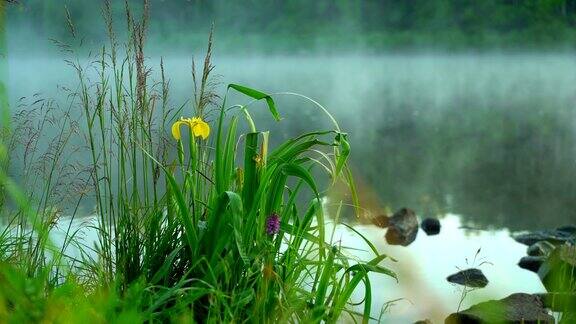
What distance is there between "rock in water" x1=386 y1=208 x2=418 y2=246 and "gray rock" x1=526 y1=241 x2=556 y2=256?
61 centimetres

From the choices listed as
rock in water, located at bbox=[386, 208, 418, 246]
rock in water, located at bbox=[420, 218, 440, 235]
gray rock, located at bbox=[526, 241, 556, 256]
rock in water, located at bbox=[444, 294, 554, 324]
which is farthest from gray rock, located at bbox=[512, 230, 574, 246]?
rock in water, located at bbox=[444, 294, 554, 324]

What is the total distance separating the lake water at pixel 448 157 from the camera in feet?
14.1

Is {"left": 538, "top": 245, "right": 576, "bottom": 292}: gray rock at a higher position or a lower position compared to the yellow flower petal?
lower

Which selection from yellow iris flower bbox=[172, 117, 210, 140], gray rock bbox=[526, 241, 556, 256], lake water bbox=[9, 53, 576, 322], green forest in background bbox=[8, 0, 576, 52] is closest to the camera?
yellow iris flower bbox=[172, 117, 210, 140]

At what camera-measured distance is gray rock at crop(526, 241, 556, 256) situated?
15.1ft

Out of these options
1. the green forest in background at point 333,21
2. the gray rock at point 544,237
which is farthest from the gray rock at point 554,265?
the green forest in background at point 333,21

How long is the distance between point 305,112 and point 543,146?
424cm

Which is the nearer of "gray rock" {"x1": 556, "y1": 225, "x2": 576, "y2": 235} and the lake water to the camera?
the lake water

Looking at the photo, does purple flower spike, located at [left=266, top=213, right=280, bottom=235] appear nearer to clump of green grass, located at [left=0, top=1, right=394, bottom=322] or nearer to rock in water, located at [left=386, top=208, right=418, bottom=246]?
clump of green grass, located at [left=0, top=1, right=394, bottom=322]

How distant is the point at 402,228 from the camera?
5113mm

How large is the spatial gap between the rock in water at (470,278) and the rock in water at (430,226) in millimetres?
998

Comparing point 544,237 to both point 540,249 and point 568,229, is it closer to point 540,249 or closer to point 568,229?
point 568,229

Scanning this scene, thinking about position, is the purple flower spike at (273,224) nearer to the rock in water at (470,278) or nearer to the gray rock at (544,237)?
the rock in water at (470,278)

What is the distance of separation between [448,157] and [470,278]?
13.8 feet
